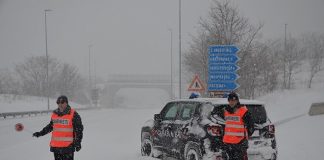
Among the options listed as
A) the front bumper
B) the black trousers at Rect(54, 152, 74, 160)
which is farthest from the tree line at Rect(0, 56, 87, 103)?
the black trousers at Rect(54, 152, 74, 160)

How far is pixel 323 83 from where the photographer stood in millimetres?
72250

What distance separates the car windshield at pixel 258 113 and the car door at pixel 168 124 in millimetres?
1886

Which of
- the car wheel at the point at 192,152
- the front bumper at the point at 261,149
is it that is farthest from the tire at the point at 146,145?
the front bumper at the point at 261,149

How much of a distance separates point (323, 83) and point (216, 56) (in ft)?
189

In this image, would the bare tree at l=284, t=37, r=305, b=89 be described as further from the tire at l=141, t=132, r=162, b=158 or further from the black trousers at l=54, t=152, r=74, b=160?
the black trousers at l=54, t=152, r=74, b=160

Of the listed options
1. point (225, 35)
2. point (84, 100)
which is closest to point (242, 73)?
point (225, 35)

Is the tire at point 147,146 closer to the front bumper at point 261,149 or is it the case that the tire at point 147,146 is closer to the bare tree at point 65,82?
the front bumper at point 261,149

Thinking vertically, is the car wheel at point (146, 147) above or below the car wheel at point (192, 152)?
below

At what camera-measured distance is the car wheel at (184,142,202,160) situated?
945cm

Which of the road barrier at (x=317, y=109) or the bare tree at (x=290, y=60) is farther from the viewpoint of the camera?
the bare tree at (x=290, y=60)

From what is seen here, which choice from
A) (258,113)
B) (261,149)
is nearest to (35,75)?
(258,113)

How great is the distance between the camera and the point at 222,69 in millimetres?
19297

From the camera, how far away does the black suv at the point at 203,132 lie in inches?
364

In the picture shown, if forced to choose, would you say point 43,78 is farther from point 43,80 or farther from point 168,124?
point 168,124
